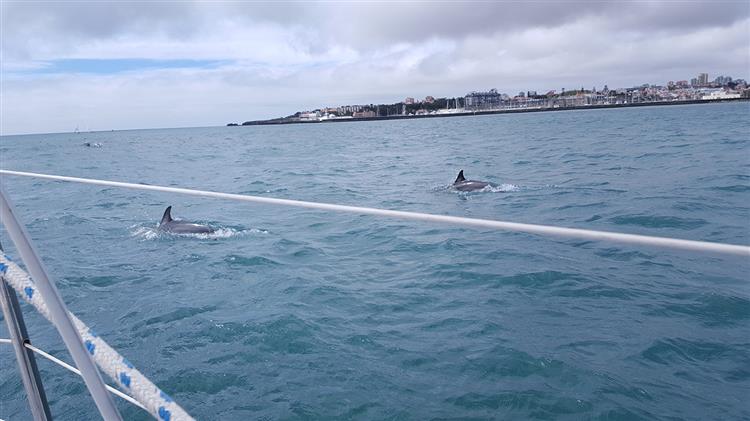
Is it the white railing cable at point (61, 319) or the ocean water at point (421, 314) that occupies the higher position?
the white railing cable at point (61, 319)

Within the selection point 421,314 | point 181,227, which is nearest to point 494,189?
point 181,227

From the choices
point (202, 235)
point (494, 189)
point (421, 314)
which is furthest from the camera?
point (494, 189)

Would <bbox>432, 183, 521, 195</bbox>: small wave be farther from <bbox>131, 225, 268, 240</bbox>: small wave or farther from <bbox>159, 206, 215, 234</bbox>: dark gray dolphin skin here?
<bbox>159, 206, 215, 234</bbox>: dark gray dolphin skin

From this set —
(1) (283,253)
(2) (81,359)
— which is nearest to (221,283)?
(1) (283,253)

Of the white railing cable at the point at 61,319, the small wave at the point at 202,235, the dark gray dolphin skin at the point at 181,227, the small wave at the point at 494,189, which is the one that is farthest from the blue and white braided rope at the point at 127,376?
the small wave at the point at 494,189

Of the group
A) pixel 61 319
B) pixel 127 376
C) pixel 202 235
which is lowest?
pixel 202 235

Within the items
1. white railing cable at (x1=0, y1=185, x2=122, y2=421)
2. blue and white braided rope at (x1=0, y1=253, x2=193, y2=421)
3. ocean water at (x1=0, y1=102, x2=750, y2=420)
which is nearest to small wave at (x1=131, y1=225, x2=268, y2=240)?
ocean water at (x1=0, y1=102, x2=750, y2=420)

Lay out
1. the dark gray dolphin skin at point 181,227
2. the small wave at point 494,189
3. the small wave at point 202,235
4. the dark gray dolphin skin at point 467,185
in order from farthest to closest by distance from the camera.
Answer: the dark gray dolphin skin at point 467,185 < the small wave at point 494,189 < the dark gray dolphin skin at point 181,227 < the small wave at point 202,235

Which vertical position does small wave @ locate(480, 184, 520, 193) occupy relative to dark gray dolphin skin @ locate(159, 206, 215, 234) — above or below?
below

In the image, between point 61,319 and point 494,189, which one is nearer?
point 61,319

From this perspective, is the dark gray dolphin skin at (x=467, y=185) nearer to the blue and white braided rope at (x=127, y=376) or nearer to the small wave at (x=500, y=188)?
the small wave at (x=500, y=188)

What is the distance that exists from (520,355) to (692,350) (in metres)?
2.23

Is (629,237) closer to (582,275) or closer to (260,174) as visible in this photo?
(582,275)

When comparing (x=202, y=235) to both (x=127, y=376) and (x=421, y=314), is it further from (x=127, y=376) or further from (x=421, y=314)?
(x=127, y=376)
